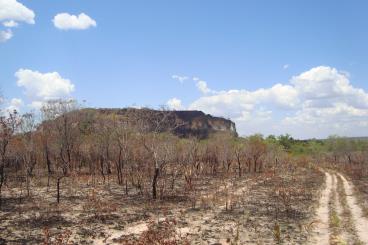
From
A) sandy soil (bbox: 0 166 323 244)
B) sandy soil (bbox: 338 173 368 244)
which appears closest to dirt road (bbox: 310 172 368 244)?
sandy soil (bbox: 338 173 368 244)

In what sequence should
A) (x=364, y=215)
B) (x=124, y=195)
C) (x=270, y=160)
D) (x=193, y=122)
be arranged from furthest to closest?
1. (x=193, y=122)
2. (x=270, y=160)
3. (x=124, y=195)
4. (x=364, y=215)

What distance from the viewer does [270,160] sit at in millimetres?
59344

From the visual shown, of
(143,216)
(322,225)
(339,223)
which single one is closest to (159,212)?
(143,216)

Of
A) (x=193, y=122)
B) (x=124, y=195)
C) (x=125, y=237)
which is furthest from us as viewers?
(x=193, y=122)

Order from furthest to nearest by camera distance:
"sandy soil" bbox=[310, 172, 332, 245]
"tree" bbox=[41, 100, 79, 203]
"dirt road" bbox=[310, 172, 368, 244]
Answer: "tree" bbox=[41, 100, 79, 203] → "dirt road" bbox=[310, 172, 368, 244] → "sandy soil" bbox=[310, 172, 332, 245]

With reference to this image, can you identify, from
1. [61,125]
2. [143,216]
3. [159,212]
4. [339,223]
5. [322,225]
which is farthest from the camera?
[61,125]

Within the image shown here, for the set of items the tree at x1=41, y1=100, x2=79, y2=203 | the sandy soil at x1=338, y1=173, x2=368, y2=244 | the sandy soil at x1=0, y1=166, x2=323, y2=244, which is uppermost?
the tree at x1=41, y1=100, x2=79, y2=203

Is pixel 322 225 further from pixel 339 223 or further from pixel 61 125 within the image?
pixel 61 125

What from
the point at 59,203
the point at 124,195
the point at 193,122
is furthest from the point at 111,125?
the point at 193,122

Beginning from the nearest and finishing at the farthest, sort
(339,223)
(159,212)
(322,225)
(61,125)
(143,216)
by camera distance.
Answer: (322,225) → (339,223) → (143,216) → (159,212) → (61,125)

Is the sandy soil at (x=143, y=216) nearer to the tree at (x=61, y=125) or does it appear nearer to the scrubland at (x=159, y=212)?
the scrubland at (x=159, y=212)

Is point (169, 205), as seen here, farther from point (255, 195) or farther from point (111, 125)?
point (111, 125)

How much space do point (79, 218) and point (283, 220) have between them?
7.94 metres

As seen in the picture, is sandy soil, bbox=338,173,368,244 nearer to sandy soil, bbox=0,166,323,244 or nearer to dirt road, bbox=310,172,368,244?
A: dirt road, bbox=310,172,368,244
